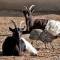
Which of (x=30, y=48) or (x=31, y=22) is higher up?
(x=31, y=22)


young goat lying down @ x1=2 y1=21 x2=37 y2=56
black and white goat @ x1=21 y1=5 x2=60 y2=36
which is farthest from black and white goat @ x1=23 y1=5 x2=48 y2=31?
young goat lying down @ x1=2 y1=21 x2=37 y2=56

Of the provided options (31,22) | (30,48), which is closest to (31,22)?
(31,22)

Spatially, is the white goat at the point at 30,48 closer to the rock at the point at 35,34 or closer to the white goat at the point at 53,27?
the rock at the point at 35,34

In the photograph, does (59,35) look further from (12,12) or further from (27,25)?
(12,12)

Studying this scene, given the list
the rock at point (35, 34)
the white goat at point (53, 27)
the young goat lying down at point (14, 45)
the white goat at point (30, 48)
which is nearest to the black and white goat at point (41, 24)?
the white goat at point (53, 27)

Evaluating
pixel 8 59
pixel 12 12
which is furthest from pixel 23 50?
pixel 12 12

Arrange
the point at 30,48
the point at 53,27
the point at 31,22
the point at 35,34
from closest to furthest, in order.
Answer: the point at 30,48, the point at 35,34, the point at 53,27, the point at 31,22

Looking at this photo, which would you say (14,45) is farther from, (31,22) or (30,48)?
(31,22)

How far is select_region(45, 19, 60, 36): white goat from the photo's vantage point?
19.0 ft

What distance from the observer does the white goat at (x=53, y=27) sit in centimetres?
578

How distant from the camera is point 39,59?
464 centimetres

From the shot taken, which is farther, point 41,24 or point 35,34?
point 41,24

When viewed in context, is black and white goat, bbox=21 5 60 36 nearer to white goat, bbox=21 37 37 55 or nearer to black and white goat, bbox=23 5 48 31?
black and white goat, bbox=23 5 48 31

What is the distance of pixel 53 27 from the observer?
19.2 feet
